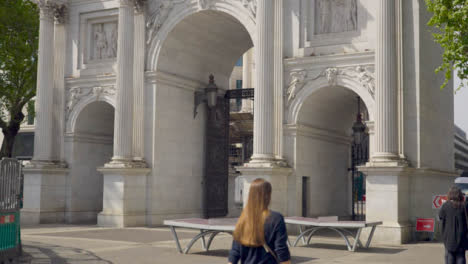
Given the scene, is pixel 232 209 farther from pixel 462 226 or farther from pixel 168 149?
pixel 462 226

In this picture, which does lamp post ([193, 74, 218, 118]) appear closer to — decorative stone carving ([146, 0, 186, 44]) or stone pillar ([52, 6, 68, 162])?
decorative stone carving ([146, 0, 186, 44])

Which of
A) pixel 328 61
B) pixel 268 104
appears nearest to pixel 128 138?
pixel 268 104

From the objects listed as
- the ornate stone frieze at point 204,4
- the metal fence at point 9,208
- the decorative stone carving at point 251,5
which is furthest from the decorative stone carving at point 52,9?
the metal fence at point 9,208

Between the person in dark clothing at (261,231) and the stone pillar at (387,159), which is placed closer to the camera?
the person in dark clothing at (261,231)

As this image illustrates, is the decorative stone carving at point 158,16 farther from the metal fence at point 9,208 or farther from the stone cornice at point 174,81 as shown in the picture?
the metal fence at point 9,208

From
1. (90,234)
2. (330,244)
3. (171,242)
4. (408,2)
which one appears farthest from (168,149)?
(408,2)

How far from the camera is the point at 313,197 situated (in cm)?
2294

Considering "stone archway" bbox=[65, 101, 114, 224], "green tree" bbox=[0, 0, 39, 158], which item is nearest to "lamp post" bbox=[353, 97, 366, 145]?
"stone archway" bbox=[65, 101, 114, 224]

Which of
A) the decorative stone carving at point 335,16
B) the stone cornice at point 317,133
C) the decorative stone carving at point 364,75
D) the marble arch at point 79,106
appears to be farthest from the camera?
the marble arch at point 79,106

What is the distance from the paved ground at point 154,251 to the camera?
563 inches

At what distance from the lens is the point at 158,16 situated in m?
25.5

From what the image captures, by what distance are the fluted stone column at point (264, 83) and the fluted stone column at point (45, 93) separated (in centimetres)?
1052

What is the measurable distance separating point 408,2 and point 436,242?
26.4 ft

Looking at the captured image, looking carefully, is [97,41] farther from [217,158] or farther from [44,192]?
[217,158]
